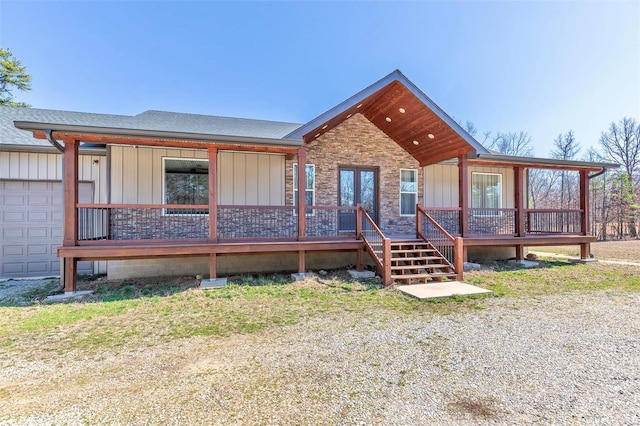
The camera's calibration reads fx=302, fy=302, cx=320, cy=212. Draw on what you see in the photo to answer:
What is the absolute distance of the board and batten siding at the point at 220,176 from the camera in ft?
26.0

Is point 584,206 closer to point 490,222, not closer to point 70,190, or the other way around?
point 490,222

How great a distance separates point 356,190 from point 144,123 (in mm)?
6680

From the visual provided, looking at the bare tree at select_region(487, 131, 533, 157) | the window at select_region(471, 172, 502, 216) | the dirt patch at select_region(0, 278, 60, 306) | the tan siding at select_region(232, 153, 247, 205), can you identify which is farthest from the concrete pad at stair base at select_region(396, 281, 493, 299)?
the bare tree at select_region(487, 131, 533, 157)

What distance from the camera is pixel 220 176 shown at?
8.62 m

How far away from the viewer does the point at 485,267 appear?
8.92 m

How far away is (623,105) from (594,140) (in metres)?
3.55

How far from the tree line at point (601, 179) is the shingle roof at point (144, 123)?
13.7 meters

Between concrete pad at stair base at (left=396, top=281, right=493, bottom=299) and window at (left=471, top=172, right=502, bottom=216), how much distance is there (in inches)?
216

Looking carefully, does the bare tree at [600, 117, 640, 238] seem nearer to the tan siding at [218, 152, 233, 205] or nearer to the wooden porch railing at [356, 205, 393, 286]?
the wooden porch railing at [356, 205, 393, 286]

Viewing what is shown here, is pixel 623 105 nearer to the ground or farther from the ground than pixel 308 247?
farther from the ground

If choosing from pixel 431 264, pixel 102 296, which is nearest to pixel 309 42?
pixel 431 264

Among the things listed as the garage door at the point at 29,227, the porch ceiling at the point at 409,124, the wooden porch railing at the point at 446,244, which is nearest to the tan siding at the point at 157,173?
the garage door at the point at 29,227

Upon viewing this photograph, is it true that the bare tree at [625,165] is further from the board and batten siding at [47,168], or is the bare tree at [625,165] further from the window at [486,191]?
the board and batten siding at [47,168]

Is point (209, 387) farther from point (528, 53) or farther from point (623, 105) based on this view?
point (623, 105)
